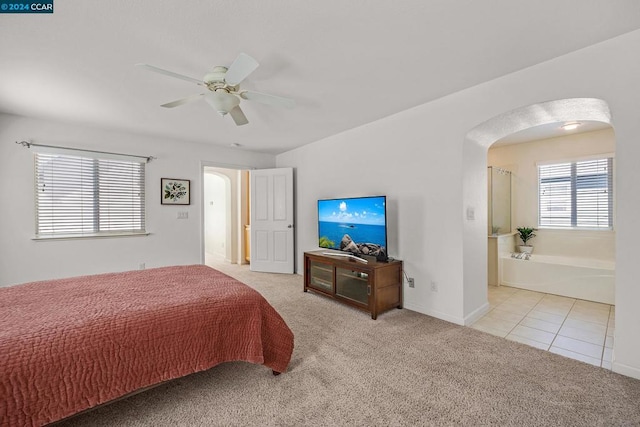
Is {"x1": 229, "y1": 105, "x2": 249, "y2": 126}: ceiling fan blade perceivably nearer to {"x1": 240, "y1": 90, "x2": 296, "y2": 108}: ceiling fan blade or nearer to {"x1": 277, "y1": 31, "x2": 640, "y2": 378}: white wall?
{"x1": 240, "y1": 90, "x2": 296, "y2": 108}: ceiling fan blade

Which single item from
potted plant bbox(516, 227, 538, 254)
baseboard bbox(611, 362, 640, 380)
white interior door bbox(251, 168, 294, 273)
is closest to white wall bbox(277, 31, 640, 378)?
baseboard bbox(611, 362, 640, 380)

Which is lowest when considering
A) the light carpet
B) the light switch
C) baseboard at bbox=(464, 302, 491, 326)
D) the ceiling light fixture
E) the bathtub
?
the light carpet

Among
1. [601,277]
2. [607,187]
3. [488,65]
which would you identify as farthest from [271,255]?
[607,187]

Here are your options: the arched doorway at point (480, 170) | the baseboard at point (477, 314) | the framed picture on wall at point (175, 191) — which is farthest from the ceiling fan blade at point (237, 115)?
the baseboard at point (477, 314)

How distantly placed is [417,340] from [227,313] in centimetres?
172

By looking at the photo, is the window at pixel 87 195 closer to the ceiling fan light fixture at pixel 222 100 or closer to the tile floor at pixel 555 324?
the ceiling fan light fixture at pixel 222 100

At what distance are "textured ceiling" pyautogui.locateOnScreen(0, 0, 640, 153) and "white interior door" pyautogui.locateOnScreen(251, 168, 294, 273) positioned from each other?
87.1 inches

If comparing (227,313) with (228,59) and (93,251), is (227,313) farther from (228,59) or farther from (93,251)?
(93,251)

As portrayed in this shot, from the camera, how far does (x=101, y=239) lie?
152 inches

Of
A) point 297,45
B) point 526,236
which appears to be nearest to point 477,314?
point 526,236

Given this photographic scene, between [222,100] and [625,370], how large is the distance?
11.8 feet

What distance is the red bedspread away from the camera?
1.23 metres

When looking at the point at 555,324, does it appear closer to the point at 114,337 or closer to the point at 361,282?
the point at 361,282

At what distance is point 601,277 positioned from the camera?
3.39 meters
